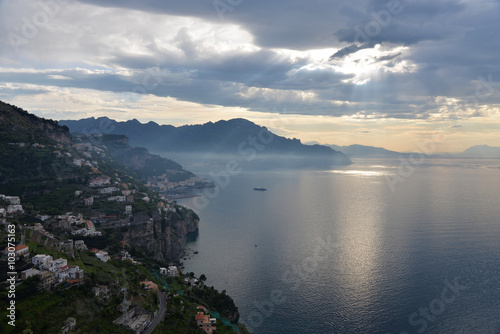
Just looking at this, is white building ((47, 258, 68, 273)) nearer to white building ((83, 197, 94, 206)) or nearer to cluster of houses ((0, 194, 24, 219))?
cluster of houses ((0, 194, 24, 219))

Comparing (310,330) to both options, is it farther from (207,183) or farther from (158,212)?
(207,183)

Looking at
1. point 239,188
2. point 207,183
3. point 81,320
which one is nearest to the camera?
point 81,320

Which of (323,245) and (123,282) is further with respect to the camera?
(323,245)

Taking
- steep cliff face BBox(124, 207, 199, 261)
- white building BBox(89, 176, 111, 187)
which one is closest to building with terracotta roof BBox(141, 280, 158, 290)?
steep cliff face BBox(124, 207, 199, 261)

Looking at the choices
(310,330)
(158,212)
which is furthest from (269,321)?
(158,212)

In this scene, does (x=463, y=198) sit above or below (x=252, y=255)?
above

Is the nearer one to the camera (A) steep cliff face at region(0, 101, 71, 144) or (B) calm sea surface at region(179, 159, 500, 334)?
(B) calm sea surface at region(179, 159, 500, 334)
